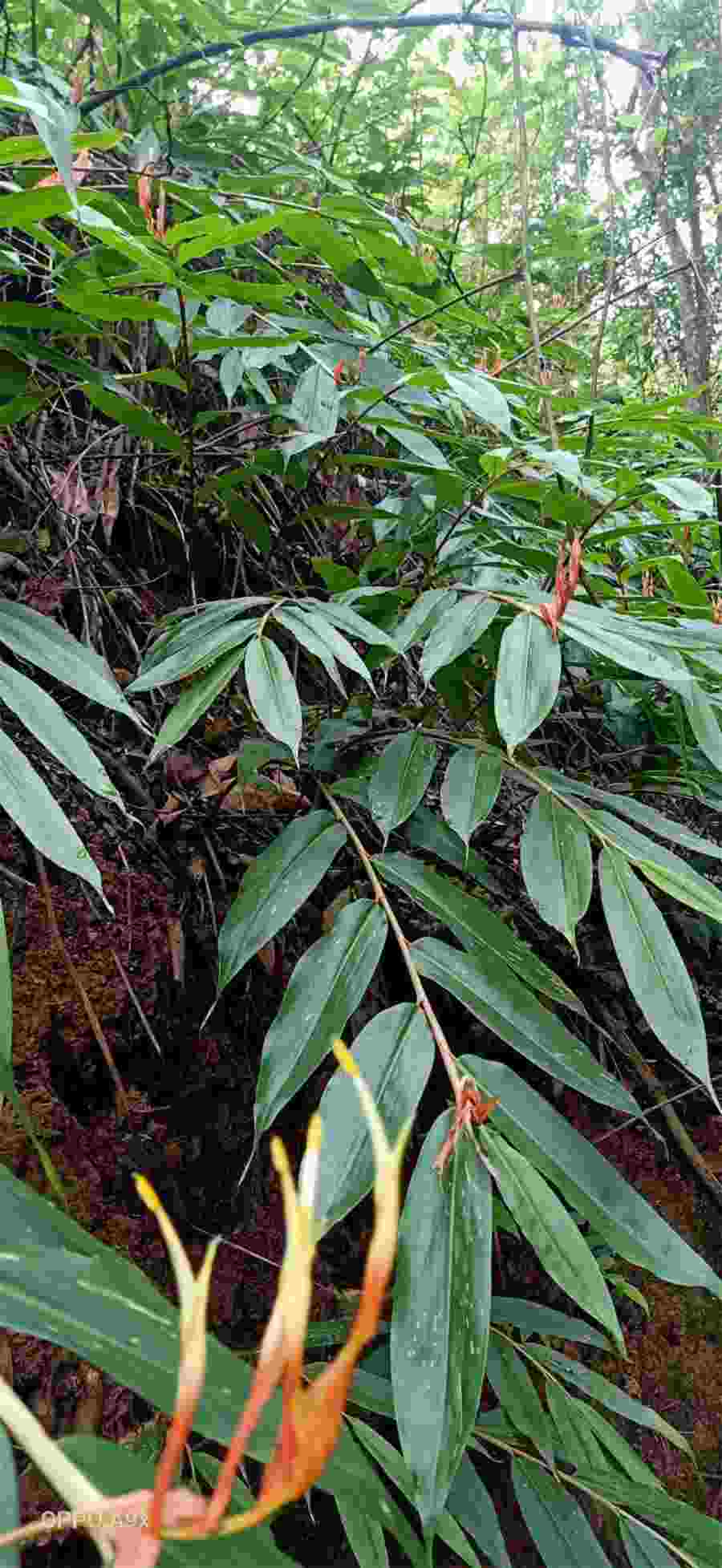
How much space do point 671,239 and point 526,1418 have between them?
375cm

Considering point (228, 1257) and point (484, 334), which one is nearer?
point (228, 1257)

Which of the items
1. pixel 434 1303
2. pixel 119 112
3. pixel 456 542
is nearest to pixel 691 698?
pixel 456 542

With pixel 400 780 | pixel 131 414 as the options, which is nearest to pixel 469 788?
pixel 400 780

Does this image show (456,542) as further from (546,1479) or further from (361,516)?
(546,1479)

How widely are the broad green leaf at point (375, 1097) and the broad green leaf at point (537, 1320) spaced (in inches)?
9.6

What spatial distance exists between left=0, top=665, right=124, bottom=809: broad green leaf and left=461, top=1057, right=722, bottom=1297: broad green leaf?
0.25 metres

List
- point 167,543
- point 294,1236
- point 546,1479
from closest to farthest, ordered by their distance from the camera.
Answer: point 294,1236
point 546,1479
point 167,543

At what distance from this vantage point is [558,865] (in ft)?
1.90

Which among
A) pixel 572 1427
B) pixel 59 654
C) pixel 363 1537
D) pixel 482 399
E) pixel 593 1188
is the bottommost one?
pixel 572 1427

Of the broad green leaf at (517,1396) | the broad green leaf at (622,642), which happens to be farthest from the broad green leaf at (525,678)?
the broad green leaf at (517,1396)

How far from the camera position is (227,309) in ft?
2.52

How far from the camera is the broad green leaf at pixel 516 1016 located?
0.51 metres

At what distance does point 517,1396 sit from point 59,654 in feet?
Answer: 1.73

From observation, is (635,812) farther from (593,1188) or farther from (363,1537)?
(363,1537)
